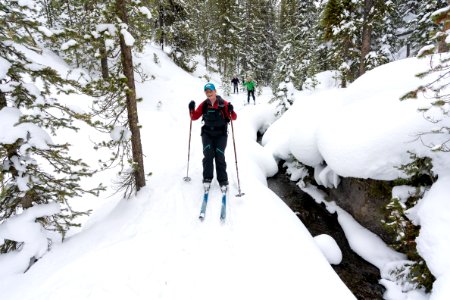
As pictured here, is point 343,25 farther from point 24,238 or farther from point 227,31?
point 227,31

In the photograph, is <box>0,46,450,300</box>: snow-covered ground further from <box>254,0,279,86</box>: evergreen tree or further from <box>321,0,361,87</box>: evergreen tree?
<box>254,0,279,86</box>: evergreen tree

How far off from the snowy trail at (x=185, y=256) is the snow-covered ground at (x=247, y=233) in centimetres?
2

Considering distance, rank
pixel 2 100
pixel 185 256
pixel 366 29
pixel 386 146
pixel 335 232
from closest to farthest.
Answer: pixel 185 256 → pixel 2 100 → pixel 386 146 → pixel 335 232 → pixel 366 29

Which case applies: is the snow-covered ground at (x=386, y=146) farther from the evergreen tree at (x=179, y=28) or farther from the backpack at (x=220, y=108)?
the evergreen tree at (x=179, y=28)

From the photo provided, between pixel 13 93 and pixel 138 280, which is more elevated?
pixel 13 93

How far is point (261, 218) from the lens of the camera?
6777 mm

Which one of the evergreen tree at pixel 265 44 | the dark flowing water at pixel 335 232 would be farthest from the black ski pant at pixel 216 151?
the evergreen tree at pixel 265 44

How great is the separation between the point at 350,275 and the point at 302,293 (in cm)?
359

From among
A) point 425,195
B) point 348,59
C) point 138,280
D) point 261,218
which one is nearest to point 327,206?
point 425,195

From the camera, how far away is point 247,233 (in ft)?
20.1

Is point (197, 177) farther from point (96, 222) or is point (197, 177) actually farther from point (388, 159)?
point (388, 159)

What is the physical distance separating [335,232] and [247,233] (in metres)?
4.69

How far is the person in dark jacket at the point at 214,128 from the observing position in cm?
722

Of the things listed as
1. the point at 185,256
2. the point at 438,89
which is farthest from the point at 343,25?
the point at 185,256
